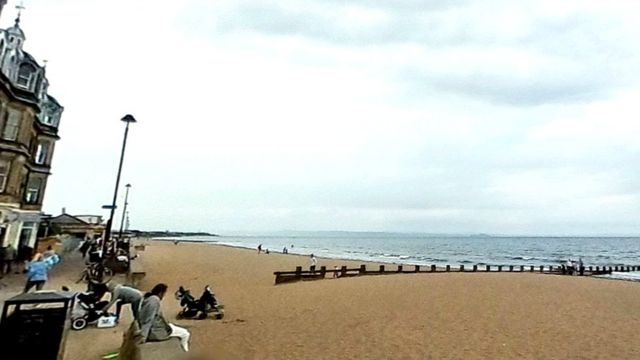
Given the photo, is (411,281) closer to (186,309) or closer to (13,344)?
(186,309)

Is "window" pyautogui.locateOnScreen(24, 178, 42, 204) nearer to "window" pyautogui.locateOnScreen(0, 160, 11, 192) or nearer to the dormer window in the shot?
"window" pyautogui.locateOnScreen(0, 160, 11, 192)

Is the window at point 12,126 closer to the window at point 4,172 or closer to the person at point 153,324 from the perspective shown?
the window at point 4,172

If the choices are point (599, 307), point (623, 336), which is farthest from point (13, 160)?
point (599, 307)

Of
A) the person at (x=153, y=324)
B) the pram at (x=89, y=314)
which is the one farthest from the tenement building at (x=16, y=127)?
the person at (x=153, y=324)

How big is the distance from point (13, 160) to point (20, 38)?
604 centimetres

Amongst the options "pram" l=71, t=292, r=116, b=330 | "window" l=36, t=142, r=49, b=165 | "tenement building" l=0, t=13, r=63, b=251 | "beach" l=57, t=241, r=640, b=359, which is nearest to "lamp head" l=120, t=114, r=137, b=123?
"tenement building" l=0, t=13, r=63, b=251

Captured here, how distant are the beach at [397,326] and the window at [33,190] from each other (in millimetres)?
11264

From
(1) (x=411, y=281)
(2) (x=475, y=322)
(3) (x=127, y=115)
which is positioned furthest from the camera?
(1) (x=411, y=281)

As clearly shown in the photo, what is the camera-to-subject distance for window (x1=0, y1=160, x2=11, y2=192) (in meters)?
19.9

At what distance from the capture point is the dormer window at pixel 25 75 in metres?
21.8

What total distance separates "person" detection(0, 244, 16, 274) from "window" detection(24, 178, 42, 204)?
4639 mm

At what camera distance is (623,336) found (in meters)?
14.2

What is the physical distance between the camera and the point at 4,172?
20.1 m

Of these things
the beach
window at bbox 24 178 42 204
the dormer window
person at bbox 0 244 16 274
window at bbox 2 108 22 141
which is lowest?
the beach
